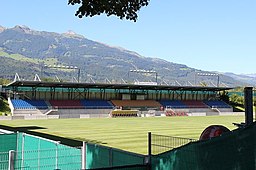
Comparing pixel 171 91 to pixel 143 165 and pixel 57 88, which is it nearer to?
pixel 57 88

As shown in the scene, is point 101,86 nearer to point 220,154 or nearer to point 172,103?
point 172,103

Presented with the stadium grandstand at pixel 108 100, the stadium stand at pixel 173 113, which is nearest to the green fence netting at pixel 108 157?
the stadium grandstand at pixel 108 100

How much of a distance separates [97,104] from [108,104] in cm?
214

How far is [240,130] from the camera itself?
22.9 ft

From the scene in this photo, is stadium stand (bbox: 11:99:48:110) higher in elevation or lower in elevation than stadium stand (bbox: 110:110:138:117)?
higher

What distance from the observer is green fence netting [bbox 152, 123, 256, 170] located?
6828 mm

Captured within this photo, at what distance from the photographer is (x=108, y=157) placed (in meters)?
10.6

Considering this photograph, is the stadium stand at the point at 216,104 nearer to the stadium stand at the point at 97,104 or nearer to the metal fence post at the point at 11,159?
the stadium stand at the point at 97,104

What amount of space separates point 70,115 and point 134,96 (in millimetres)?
21053

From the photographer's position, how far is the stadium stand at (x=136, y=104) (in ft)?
228

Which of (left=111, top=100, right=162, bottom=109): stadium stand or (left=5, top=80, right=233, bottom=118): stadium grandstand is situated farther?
(left=111, top=100, right=162, bottom=109): stadium stand

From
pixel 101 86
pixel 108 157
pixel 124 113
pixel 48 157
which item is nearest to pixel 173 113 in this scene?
pixel 124 113

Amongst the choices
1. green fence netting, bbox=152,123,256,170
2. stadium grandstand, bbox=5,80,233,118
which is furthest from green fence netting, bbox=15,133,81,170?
stadium grandstand, bbox=5,80,233,118

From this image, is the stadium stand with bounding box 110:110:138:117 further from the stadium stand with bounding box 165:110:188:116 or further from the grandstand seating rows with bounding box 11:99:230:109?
the stadium stand with bounding box 165:110:188:116
